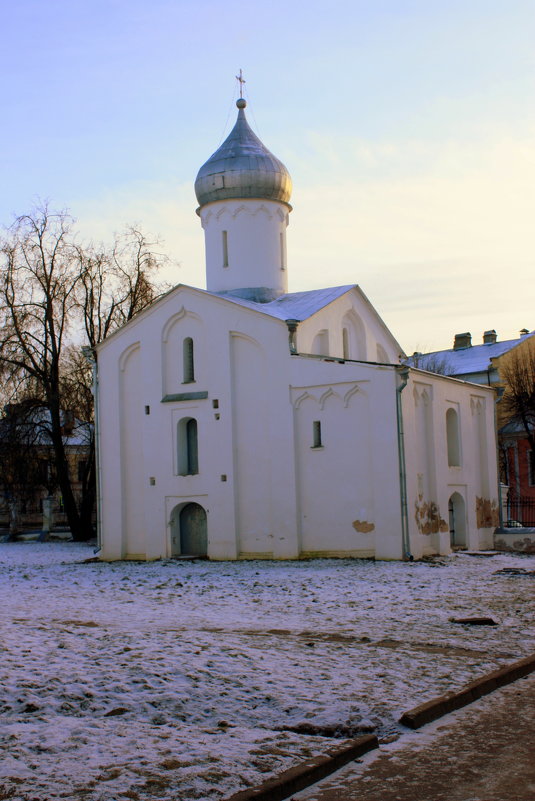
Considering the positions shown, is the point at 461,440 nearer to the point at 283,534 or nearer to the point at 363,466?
the point at 363,466

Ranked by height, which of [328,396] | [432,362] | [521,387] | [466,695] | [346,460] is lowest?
[466,695]

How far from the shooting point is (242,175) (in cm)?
2566

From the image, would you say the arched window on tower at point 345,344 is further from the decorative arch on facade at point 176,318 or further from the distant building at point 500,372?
the distant building at point 500,372

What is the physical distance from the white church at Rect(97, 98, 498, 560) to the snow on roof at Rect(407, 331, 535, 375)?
60.5 ft

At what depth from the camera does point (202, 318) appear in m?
23.6

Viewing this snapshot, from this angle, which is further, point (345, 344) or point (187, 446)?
point (345, 344)

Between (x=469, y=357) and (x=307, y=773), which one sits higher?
(x=469, y=357)

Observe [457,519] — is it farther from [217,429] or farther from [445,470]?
[217,429]

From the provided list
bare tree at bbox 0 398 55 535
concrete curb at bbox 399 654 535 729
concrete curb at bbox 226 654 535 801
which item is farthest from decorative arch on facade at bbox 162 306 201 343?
concrete curb at bbox 226 654 535 801

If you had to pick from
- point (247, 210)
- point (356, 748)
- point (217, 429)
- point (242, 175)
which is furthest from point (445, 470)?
point (356, 748)

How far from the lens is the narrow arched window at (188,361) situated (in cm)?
2377

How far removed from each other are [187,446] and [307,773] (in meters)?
19.0

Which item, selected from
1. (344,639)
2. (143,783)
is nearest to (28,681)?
(143,783)

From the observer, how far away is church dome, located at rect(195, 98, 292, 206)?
84.2ft
